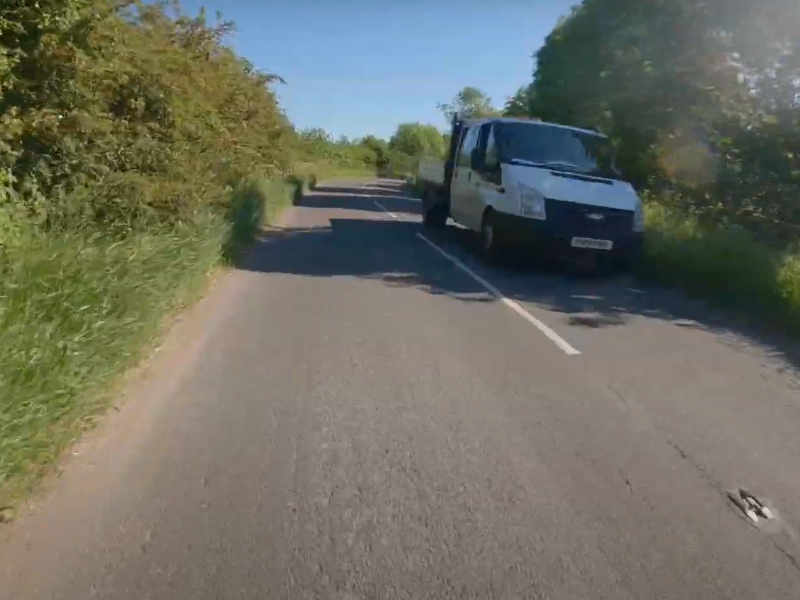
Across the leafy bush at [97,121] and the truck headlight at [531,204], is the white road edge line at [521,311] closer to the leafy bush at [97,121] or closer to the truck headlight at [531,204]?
the truck headlight at [531,204]

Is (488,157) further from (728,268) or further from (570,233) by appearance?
(728,268)

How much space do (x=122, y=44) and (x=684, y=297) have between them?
778cm

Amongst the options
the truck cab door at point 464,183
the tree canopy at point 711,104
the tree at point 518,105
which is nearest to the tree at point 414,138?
the tree at point 518,105

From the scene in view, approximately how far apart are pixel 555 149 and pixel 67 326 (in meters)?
10.1

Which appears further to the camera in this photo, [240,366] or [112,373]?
[240,366]

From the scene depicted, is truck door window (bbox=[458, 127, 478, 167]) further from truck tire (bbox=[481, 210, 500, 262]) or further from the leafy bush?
the leafy bush

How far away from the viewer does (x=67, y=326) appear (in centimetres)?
507

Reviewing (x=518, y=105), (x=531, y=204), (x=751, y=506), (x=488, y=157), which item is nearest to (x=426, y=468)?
(x=751, y=506)

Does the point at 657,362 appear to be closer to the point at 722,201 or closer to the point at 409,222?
the point at 722,201

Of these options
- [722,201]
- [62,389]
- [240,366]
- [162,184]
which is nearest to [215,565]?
[62,389]

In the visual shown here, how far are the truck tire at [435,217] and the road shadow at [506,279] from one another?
146 cm

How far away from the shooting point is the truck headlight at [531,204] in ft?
40.0

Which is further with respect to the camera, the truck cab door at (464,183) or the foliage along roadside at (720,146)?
the truck cab door at (464,183)

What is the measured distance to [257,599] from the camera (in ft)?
10.7
